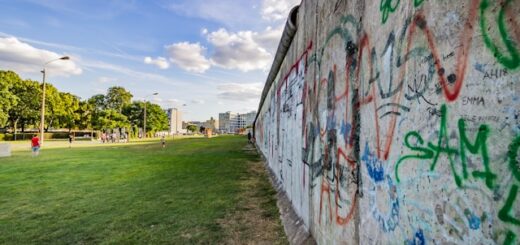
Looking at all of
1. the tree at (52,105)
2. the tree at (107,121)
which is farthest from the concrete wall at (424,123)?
the tree at (52,105)

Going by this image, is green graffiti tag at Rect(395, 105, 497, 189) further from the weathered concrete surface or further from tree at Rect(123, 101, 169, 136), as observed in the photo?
tree at Rect(123, 101, 169, 136)

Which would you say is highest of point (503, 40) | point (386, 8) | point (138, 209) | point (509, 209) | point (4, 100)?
point (4, 100)

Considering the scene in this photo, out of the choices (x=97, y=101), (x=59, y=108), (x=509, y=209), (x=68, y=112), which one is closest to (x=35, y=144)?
(x=509, y=209)

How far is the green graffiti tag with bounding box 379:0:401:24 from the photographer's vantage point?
7.48 ft

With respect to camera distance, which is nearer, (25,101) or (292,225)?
(292,225)

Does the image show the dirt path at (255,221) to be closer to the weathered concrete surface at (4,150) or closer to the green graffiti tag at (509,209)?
the green graffiti tag at (509,209)

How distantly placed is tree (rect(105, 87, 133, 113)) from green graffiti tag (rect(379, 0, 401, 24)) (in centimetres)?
8531

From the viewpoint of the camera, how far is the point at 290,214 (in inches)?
244

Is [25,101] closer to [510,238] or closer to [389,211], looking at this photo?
[389,211]

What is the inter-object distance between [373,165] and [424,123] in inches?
33.3

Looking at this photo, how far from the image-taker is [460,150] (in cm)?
154

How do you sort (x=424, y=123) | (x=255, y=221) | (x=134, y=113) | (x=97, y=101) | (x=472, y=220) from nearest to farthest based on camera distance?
(x=472, y=220)
(x=424, y=123)
(x=255, y=221)
(x=97, y=101)
(x=134, y=113)

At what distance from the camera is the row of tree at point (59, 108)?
4712cm

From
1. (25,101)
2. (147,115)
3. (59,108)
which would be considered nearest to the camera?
(25,101)
